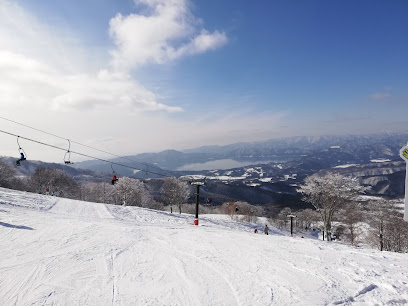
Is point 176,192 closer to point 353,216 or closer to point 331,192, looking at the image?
point 331,192

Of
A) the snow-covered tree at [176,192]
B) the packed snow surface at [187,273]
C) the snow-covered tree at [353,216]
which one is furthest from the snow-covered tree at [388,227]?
the snow-covered tree at [176,192]

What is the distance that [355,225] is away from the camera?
4278 centimetres

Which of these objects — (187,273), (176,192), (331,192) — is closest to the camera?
(187,273)

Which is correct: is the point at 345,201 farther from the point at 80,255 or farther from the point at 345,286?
the point at 80,255

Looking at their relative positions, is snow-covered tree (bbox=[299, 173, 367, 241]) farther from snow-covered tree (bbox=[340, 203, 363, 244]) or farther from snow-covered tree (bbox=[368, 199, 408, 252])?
snow-covered tree (bbox=[368, 199, 408, 252])

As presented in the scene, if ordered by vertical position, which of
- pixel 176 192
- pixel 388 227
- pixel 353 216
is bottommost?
pixel 353 216

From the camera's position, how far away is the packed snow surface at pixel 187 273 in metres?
5.13

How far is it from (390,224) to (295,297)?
36.7 metres

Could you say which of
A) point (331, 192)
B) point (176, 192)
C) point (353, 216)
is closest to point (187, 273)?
point (331, 192)

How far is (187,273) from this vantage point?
657 cm

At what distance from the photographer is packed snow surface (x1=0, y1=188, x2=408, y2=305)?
16.8 feet

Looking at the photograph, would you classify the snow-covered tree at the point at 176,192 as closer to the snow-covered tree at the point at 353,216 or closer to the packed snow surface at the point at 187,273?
the snow-covered tree at the point at 353,216

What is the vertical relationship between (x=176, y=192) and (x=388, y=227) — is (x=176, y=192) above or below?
above

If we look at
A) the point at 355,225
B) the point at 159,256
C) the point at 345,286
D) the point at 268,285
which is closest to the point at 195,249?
the point at 159,256
